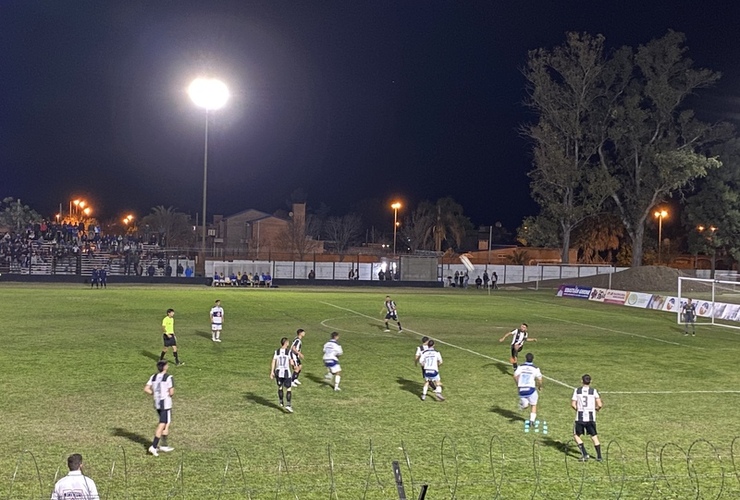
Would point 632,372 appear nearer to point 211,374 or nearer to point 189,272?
point 211,374

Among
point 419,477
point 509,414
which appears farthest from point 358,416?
point 419,477

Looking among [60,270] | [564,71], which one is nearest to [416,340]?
[60,270]

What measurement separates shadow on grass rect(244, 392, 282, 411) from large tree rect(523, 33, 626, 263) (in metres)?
72.0

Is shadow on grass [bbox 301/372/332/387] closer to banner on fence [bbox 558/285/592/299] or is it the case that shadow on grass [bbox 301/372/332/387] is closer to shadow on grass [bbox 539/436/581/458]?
shadow on grass [bbox 539/436/581/458]

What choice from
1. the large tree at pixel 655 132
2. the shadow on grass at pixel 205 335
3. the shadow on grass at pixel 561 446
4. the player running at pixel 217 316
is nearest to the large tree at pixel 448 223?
the large tree at pixel 655 132

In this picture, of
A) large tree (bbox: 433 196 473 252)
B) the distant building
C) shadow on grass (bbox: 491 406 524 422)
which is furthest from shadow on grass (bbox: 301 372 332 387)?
large tree (bbox: 433 196 473 252)

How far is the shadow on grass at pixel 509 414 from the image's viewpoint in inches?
708

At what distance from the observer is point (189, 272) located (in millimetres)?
74000

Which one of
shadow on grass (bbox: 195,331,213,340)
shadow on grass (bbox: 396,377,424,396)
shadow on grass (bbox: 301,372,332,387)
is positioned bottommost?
shadow on grass (bbox: 396,377,424,396)

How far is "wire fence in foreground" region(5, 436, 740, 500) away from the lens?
12.1 m

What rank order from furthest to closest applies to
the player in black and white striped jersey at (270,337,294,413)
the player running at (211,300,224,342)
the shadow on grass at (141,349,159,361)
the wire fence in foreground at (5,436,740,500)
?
1. the player running at (211,300,224,342)
2. the shadow on grass at (141,349,159,361)
3. the player in black and white striped jersey at (270,337,294,413)
4. the wire fence in foreground at (5,436,740,500)

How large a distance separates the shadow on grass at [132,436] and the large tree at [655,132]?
78167mm

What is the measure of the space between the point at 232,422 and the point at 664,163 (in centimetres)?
7662

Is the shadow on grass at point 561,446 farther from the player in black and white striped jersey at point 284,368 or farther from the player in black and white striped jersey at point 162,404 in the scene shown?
the player in black and white striped jersey at point 162,404
